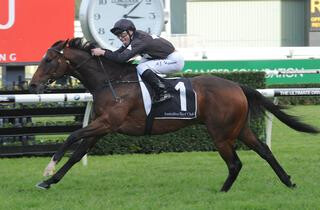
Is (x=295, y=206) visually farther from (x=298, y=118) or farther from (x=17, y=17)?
(x=17, y=17)

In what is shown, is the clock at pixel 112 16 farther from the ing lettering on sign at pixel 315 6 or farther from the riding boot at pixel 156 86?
the ing lettering on sign at pixel 315 6

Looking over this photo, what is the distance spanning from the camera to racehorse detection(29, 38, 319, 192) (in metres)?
7.07

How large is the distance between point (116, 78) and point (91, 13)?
4.42 m

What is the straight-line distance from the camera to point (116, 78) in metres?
7.25

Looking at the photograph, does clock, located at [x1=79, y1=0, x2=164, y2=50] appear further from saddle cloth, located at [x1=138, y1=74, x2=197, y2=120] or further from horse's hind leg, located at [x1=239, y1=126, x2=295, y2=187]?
horse's hind leg, located at [x1=239, y1=126, x2=295, y2=187]

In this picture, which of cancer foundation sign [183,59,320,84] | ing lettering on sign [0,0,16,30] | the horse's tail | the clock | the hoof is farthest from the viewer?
cancer foundation sign [183,59,320,84]

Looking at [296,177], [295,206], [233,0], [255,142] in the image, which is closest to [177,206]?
[295,206]

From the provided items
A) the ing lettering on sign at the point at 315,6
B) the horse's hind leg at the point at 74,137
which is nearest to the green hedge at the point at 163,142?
the horse's hind leg at the point at 74,137

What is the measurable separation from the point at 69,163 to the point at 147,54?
4.54 ft

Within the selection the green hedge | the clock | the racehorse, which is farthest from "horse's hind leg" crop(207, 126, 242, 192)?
the clock

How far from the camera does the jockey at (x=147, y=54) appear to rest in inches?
279

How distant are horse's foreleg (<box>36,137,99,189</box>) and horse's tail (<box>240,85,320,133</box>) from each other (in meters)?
1.71

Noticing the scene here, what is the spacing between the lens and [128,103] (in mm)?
7086

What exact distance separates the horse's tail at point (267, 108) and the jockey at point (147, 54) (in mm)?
812
